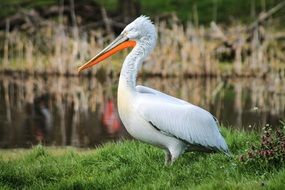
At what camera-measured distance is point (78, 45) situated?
24641 millimetres

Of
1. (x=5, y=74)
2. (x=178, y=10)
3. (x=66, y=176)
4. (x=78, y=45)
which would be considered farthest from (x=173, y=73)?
(x=66, y=176)

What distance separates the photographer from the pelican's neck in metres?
9.06

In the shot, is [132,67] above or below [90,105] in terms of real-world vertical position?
above

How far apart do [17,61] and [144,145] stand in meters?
16.8

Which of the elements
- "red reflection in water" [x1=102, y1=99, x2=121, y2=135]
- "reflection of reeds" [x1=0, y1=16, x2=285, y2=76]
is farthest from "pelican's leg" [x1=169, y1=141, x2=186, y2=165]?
"reflection of reeds" [x1=0, y1=16, x2=285, y2=76]

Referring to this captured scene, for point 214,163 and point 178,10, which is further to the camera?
point 178,10

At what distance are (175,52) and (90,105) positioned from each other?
16.3 ft

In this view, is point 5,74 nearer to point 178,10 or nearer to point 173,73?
point 173,73

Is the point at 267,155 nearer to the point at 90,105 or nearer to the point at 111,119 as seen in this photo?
the point at 111,119

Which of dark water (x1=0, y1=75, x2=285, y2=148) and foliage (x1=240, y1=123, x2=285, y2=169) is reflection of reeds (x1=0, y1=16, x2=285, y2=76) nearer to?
dark water (x1=0, y1=75, x2=285, y2=148)

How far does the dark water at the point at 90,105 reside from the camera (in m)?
15.5

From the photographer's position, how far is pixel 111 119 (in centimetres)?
1756

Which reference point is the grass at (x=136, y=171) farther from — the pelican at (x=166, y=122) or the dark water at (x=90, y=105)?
the dark water at (x=90, y=105)

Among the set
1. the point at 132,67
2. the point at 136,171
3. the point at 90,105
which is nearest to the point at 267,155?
the point at 136,171
